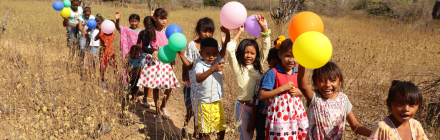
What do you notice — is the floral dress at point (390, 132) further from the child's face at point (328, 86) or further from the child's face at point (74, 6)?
the child's face at point (74, 6)

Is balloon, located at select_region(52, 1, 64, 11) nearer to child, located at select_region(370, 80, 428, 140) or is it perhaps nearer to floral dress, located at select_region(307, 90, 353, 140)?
floral dress, located at select_region(307, 90, 353, 140)

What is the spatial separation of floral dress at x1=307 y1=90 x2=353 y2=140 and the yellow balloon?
1.07 ft

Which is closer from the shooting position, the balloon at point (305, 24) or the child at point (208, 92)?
the balloon at point (305, 24)

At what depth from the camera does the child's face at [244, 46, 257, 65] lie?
2.16 metres

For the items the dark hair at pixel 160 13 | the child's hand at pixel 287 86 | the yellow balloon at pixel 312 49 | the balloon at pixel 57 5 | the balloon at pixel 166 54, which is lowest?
the child's hand at pixel 287 86

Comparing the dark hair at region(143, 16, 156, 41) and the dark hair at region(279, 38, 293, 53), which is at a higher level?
the dark hair at region(143, 16, 156, 41)

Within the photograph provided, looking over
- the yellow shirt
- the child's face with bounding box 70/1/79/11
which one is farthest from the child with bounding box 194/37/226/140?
the child's face with bounding box 70/1/79/11

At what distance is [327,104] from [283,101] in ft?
0.97

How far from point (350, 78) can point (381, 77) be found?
61 centimetres

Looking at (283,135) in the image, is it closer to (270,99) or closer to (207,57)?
(270,99)

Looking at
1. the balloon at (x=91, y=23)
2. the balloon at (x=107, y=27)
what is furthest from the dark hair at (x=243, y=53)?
the balloon at (x=91, y=23)

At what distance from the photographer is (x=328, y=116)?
1.75m

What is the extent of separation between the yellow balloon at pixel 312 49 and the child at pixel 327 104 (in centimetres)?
18

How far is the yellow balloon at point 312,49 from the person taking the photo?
4.96 ft
